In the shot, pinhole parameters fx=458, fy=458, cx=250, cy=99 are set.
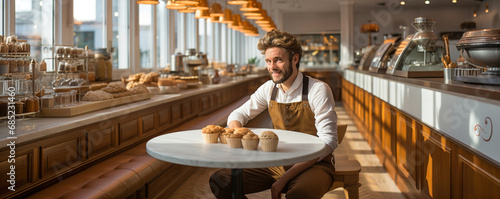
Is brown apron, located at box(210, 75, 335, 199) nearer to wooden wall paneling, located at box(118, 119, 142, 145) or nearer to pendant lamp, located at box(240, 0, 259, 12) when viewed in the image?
wooden wall paneling, located at box(118, 119, 142, 145)

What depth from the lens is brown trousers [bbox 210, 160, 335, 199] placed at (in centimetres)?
241

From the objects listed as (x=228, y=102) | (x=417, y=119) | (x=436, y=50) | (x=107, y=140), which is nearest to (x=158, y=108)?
(x=107, y=140)

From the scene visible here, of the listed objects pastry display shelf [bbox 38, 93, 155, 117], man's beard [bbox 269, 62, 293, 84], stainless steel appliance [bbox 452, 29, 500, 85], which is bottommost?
pastry display shelf [bbox 38, 93, 155, 117]

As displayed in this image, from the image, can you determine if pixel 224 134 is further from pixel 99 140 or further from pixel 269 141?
pixel 99 140

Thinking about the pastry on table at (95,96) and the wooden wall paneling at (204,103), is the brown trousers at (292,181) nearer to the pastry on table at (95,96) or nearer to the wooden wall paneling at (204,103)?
the pastry on table at (95,96)

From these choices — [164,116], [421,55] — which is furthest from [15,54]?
[421,55]

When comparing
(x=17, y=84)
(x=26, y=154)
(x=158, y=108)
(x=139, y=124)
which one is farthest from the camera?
(x=158, y=108)

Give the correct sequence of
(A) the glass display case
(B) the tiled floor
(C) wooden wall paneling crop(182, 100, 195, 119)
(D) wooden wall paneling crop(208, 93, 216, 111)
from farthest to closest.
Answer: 1. (A) the glass display case
2. (D) wooden wall paneling crop(208, 93, 216, 111)
3. (C) wooden wall paneling crop(182, 100, 195, 119)
4. (B) the tiled floor

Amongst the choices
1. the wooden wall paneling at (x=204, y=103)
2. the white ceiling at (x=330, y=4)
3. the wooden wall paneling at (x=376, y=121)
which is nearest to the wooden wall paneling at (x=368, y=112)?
the wooden wall paneling at (x=376, y=121)

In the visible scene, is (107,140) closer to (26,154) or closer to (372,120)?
(26,154)

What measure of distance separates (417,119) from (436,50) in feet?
5.30

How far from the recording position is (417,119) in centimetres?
344

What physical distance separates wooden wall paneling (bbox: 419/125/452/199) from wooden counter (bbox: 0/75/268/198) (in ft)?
7.32

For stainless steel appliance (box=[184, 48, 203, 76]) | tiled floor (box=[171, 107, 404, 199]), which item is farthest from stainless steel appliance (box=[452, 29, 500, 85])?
stainless steel appliance (box=[184, 48, 203, 76])
